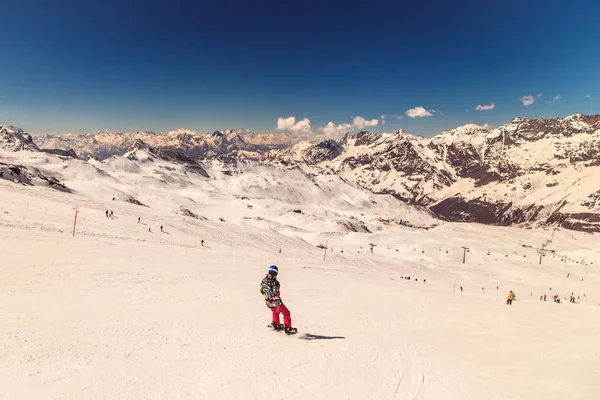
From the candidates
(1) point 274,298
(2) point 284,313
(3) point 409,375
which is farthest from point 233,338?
(3) point 409,375

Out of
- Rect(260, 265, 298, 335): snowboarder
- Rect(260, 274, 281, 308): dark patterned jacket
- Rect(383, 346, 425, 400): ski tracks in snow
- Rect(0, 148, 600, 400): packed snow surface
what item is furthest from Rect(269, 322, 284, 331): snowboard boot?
Rect(383, 346, 425, 400): ski tracks in snow

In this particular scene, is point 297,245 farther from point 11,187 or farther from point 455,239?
point 455,239

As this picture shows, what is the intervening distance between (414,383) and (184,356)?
17.9 feet

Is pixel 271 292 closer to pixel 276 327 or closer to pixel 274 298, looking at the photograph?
pixel 274 298

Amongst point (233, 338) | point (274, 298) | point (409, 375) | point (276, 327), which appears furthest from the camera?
point (276, 327)

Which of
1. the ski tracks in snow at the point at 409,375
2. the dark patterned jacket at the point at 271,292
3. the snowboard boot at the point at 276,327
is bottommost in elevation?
the snowboard boot at the point at 276,327

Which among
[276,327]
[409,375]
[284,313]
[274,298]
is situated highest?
[274,298]

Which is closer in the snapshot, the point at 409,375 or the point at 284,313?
the point at 409,375

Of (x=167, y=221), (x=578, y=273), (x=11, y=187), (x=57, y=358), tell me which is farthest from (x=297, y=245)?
(x=578, y=273)

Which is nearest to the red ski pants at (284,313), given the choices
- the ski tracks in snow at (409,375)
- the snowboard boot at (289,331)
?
the snowboard boot at (289,331)

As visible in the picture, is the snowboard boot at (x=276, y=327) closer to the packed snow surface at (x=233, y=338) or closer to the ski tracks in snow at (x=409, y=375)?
the packed snow surface at (x=233, y=338)

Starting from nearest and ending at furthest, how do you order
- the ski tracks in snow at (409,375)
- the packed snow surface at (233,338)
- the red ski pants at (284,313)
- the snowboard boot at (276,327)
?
the packed snow surface at (233,338) → the ski tracks in snow at (409,375) → the red ski pants at (284,313) → the snowboard boot at (276,327)

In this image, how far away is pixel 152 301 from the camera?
1339 cm

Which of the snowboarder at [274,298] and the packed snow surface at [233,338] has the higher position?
the snowboarder at [274,298]
